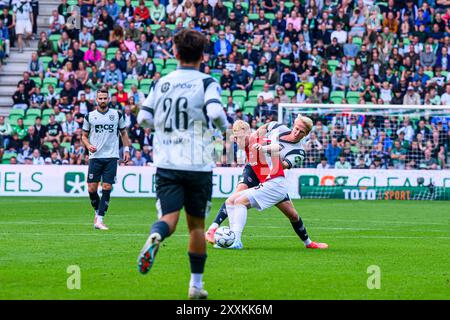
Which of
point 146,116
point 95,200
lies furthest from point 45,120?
point 146,116

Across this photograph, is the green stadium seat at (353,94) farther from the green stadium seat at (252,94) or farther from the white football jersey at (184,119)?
the white football jersey at (184,119)

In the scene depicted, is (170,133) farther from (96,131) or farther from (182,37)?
(96,131)

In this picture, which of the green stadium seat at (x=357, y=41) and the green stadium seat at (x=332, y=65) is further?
the green stadium seat at (x=357, y=41)

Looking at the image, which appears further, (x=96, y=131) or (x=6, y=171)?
(x=6, y=171)

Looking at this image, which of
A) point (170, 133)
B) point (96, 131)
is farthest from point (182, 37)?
point (96, 131)

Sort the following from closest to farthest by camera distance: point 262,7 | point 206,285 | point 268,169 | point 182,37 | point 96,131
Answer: point 182,37 < point 206,285 < point 268,169 < point 96,131 < point 262,7

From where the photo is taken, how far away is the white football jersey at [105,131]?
1794 cm

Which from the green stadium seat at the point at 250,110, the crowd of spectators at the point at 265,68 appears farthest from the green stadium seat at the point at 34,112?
the green stadium seat at the point at 250,110

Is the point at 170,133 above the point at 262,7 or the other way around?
the other way around

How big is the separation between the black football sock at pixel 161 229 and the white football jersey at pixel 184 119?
0.54 metres

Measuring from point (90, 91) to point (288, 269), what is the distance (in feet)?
74.5

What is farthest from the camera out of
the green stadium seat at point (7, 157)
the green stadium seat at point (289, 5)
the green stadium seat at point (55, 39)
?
the green stadium seat at point (289, 5)
